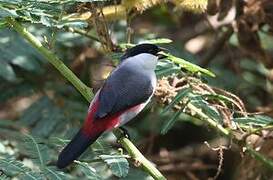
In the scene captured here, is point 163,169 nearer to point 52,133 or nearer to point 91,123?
point 52,133

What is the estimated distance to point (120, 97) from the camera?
2.55 metres

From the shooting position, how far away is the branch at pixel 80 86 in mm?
2225

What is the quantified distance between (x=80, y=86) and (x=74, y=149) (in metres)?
0.23

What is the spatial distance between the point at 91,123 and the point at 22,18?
1.56ft

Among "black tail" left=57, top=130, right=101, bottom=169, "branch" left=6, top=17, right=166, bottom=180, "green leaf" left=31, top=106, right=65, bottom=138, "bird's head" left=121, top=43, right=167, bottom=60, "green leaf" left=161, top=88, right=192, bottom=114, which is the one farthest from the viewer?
"green leaf" left=31, top=106, right=65, bottom=138

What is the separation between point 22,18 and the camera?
2506 mm

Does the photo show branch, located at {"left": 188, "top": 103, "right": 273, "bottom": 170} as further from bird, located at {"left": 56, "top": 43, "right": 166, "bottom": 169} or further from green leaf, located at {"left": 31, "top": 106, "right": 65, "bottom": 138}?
green leaf, located at {"left": 31, "top": 106, "right": 65, "bottom": 138}

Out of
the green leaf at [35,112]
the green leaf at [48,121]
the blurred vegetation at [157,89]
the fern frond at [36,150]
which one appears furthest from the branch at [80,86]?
the green leaf at [35,112]

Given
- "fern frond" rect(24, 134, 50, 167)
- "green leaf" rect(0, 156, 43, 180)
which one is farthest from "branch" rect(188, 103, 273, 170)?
"green leaf" rect(0, 156, 43, 180)

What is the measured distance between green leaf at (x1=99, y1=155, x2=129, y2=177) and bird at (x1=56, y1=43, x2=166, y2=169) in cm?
10

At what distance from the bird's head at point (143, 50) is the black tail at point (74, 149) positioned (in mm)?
437

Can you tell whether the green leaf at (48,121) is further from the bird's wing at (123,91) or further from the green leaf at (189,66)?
the green leaf at (189,66)

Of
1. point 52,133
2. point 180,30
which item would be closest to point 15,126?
point 52,133

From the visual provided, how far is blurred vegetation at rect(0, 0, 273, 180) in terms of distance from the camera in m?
2.48
